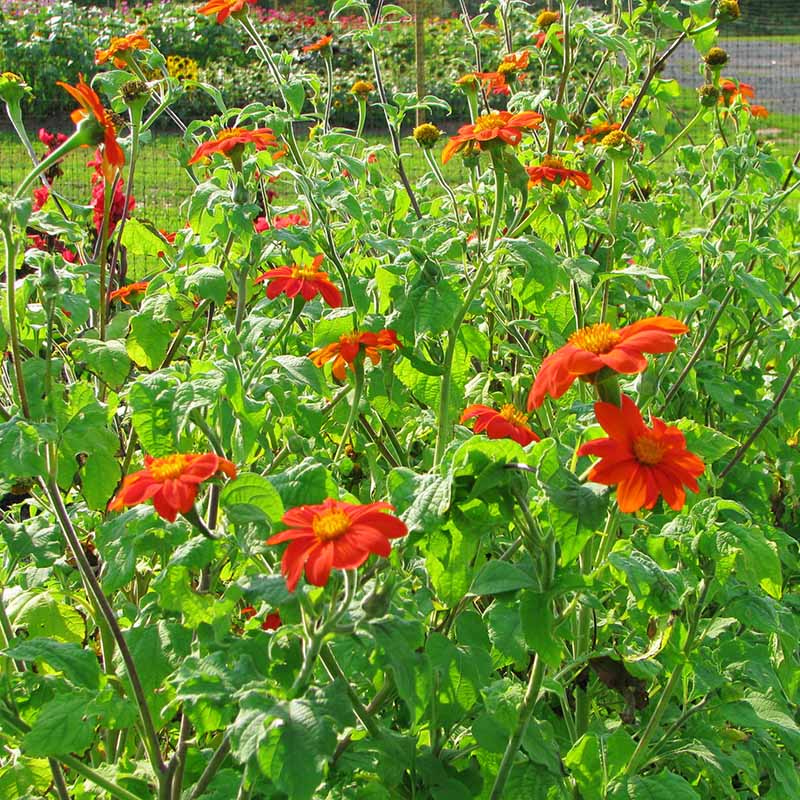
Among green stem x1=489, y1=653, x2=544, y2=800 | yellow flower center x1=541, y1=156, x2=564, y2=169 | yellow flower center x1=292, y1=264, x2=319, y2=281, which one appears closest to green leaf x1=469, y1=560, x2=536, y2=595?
green stem x1=489, y1=653, x2=544, y2=800

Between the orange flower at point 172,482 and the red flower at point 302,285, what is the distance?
47cm

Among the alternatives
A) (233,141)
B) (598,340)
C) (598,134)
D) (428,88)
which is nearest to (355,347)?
(233,141)

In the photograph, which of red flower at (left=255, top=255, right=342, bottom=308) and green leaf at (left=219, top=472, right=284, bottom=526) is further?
red flower at (left=255, top=255, right=342, bottom=308)

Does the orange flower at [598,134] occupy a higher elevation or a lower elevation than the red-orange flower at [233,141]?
lower

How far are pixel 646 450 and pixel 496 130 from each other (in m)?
0.79

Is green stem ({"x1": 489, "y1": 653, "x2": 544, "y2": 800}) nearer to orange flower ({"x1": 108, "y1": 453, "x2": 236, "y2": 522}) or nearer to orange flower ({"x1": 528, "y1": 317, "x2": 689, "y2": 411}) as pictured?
orange flower ({"x1": 528, "y1": 317, "x2": 689, "y2": 411})

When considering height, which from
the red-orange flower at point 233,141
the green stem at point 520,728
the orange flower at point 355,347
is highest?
the red-orange flower at point 233,141

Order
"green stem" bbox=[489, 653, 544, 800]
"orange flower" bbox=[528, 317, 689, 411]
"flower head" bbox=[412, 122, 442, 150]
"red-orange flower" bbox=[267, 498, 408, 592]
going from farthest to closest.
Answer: "flower head" bbox=[412, 122, 442, 150] → "green stem" bbox=[489, 653, 544, 800] → "orange flower" bbox=[528, 317, 689, 411] → "red-orange flower" bbox=[267, 498, 408, 592]

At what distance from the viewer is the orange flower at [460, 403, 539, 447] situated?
157 centimetres

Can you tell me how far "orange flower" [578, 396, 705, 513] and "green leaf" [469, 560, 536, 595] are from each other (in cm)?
18

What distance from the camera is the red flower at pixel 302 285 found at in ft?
5.58

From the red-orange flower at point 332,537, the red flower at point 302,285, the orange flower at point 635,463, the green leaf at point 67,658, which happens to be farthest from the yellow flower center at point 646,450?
the green leaf at point 67,658

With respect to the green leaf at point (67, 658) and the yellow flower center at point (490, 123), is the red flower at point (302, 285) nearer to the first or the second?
the yellow flower center at point (490, 123)

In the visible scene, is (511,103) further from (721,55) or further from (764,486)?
(764,486)
